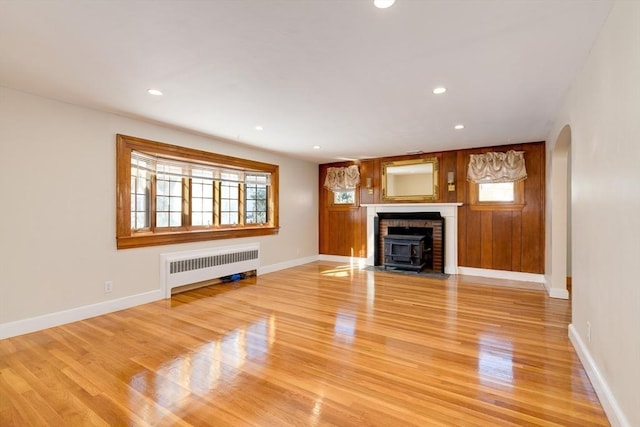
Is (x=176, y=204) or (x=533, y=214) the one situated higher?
(x=176, y=204)

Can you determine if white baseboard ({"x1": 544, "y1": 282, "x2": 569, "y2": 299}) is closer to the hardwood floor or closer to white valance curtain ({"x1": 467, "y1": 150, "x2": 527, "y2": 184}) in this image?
the hardwood floor

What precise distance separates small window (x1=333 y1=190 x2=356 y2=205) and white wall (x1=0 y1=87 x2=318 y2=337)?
13.5ft

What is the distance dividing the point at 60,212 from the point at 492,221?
20.9 feet

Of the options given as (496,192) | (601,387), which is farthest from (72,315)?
(496,192)

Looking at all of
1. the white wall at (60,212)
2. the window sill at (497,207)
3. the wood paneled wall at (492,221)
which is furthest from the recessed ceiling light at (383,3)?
the window sill at (497,207)

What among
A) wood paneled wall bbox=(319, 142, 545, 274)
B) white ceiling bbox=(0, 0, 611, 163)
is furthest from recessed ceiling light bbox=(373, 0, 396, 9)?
wood paneled wall bbox=(319, 142, 545, 274)

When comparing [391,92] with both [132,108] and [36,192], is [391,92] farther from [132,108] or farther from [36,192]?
[36,192]

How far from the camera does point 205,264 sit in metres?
4.79

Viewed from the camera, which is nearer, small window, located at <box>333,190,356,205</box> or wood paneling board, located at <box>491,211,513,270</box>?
wood paneling board, located at <box>491,211,513,270</box>

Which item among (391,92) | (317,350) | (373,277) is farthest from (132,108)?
(373,277)

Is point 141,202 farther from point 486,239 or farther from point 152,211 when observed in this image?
point 486,239

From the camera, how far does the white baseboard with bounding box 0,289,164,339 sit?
116 inches

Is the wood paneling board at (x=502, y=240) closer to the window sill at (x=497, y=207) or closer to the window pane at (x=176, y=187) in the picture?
the window sill at (x=497, y=207)

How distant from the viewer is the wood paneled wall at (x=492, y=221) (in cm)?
516
